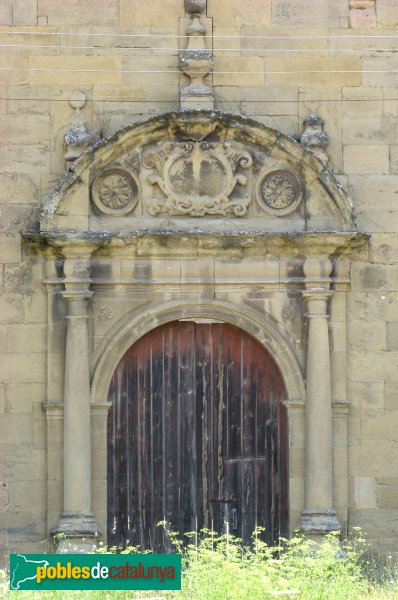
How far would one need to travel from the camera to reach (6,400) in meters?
15.2

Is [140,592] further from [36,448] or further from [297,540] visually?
[36,448]

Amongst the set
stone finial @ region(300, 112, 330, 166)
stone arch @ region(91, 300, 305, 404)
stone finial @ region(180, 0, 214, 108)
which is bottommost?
stone arch @ region(91, 300, 305, 404)

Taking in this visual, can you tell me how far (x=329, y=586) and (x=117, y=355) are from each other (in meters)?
3.66

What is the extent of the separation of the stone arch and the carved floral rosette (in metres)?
0.91

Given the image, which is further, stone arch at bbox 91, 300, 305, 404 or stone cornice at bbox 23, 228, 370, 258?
stone arch at bbox 91, 300, 305, 404

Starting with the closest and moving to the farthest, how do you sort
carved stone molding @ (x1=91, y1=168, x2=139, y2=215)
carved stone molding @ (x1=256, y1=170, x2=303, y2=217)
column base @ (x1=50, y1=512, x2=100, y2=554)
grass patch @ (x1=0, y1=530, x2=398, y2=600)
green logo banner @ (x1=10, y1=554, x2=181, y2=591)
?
green logo banner @ (x1=10, y1=554, x2=181, y2=591) → grass patch @ (x1=0, y1=530, x2=398, y2=600) → column base @ (x1=50, y1=512, x2=100, y2=554) → carved stone molding @ (x1=91, y1=168, x2=139, y2=215) → carved stone molding @ (x1=256, y1=170, x2=303, y2=217)

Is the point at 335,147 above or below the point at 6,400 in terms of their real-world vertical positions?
above

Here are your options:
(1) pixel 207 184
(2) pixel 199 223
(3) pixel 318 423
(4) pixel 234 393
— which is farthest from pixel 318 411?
(1) pixel 207 184

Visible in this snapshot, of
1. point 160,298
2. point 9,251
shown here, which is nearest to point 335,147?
point 160,298

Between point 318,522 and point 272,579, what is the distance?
2.51 meters

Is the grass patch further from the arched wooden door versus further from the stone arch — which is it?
the stone arch

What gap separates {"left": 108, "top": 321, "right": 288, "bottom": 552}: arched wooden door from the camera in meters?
15.4

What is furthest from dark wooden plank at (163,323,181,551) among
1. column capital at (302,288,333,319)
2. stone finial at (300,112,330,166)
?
stone finial at (300,112,330,166)

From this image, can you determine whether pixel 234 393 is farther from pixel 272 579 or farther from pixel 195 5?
pixel 195 5
